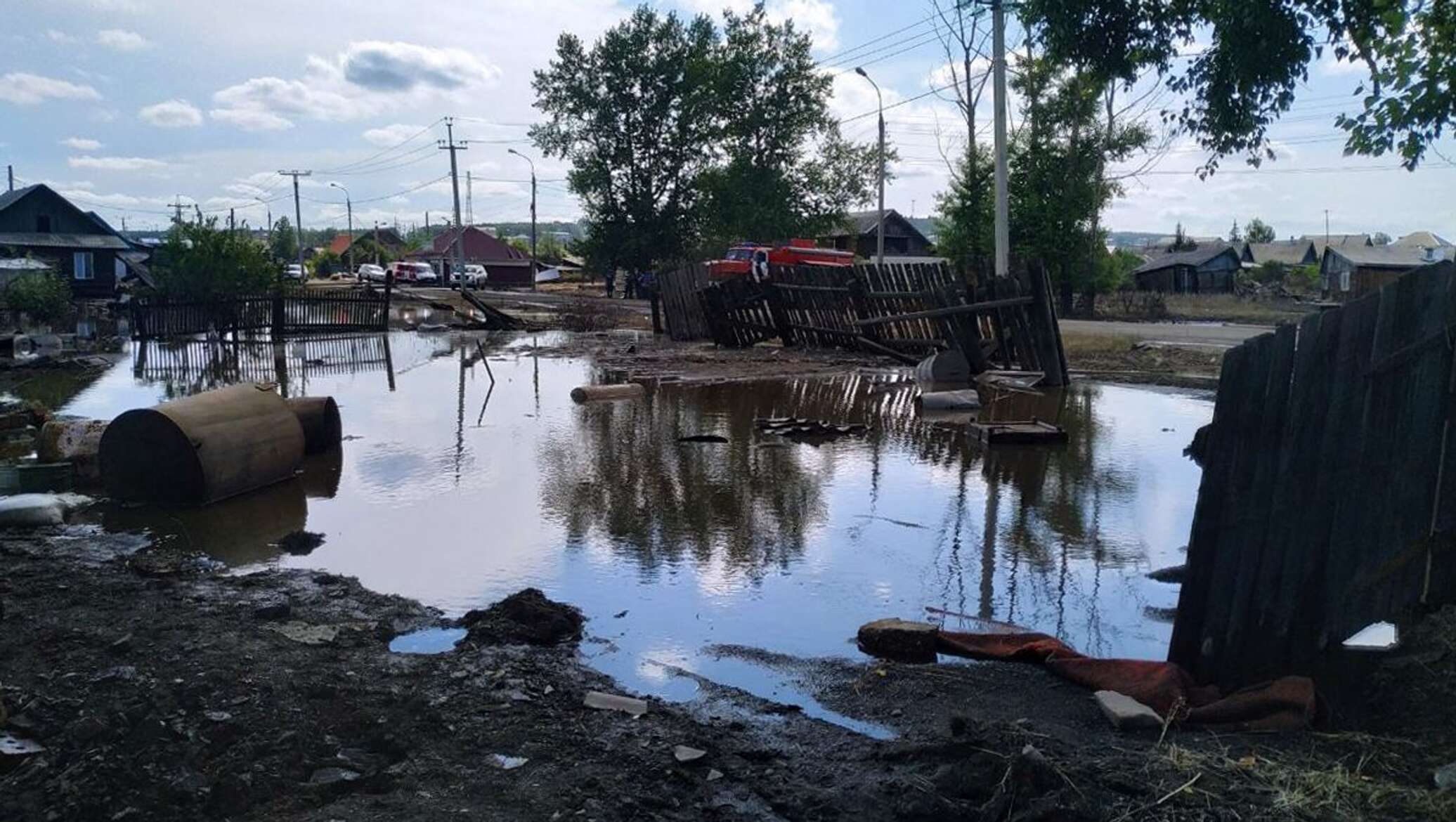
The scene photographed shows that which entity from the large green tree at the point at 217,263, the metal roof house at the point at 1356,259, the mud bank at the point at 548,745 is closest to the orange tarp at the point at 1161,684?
the mud bank at the point at 548,745

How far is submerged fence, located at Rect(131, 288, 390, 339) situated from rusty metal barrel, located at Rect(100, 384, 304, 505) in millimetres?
18842

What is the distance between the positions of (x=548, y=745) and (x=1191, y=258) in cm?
7034

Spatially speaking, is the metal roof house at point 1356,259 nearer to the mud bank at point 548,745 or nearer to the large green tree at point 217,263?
the large green tree at point 217,263

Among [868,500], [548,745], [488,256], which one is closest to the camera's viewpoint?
[548,745]

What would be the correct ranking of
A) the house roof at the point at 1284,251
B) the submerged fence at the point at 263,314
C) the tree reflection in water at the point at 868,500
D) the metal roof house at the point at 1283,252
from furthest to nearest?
the house roof at the point at 1284,251
the metal roof house at the point at 1283,252
the submerged fence at the point at 263,314
the tree reflection in water at the point at 868,500

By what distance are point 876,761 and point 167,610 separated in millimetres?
4105

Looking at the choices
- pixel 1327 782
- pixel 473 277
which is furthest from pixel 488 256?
pixel 1327 782

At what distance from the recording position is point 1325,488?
4.80 meters

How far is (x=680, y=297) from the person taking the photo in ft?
92.6

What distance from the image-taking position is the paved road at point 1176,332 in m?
26.1

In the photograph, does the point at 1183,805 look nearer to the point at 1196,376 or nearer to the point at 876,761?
the point at 876,761

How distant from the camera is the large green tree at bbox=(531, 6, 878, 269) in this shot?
58875 mm

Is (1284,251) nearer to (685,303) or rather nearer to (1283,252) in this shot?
(1283,252)

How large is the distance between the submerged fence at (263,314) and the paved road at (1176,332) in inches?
738
